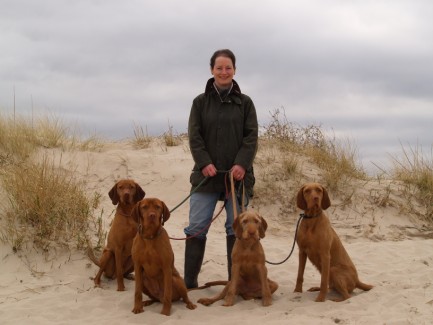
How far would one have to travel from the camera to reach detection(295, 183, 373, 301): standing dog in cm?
515

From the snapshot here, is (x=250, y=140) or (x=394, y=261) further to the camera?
→ (x=394, y=261)

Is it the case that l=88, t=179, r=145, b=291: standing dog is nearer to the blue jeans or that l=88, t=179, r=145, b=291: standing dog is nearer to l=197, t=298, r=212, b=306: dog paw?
the blue jeans

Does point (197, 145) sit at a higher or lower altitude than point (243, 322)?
higher

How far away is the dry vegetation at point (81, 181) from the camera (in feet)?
22.4

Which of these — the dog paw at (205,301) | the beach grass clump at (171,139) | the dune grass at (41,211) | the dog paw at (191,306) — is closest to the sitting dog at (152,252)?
the dog paw at (191,306)

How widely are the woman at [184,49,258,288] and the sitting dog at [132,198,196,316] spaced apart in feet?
2.36

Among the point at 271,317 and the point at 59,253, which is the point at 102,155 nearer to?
the point at 59,253

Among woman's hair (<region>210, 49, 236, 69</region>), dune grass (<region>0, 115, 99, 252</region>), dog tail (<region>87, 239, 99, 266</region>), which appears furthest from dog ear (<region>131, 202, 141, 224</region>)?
dune grass (<region>0, 115, 99, 252</region>)

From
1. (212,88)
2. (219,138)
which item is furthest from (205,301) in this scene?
(212,88)

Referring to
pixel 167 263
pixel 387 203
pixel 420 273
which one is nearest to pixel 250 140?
pixel 167 263

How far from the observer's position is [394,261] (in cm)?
728

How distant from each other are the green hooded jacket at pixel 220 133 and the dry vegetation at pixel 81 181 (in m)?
2.36

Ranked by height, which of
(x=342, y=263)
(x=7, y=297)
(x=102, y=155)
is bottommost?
(x=7, y=297)

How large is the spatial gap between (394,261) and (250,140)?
10.9 ft
